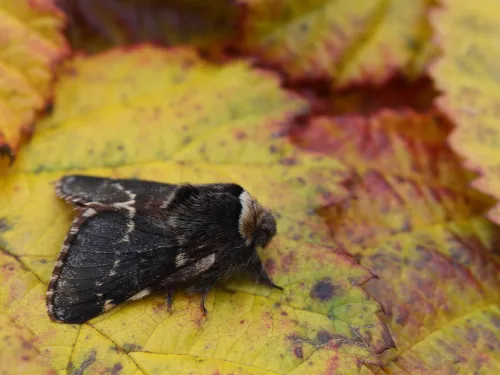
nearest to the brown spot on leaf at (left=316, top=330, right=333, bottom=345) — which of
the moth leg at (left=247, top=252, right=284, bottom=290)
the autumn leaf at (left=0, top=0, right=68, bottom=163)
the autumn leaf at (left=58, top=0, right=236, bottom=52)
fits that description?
the moth leg at (left=247, top=252, right=284, bottom=290)

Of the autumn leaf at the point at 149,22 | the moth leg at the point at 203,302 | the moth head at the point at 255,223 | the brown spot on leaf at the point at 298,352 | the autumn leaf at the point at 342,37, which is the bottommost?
the moth leg at the point at 203,302

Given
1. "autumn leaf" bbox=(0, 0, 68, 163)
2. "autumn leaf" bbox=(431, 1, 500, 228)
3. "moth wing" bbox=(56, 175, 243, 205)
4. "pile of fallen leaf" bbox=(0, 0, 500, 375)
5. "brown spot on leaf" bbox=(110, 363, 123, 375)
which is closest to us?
"brown spot on leaf" bbox=(110, 363, 123, 375)

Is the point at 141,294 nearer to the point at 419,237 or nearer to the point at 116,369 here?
the point at 116,369

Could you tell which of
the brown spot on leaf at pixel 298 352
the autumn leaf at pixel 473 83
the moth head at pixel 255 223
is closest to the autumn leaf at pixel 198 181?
the brown spot on leaf at pixel 298 352

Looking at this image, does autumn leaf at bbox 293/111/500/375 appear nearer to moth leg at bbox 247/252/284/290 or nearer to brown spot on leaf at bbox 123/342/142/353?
moth leg at bbox 247/252/284/290

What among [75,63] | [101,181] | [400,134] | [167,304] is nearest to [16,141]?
[101,181]

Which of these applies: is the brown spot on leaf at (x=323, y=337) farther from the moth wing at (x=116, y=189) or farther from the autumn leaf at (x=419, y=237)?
the moth wing at (x=116, y=189)
